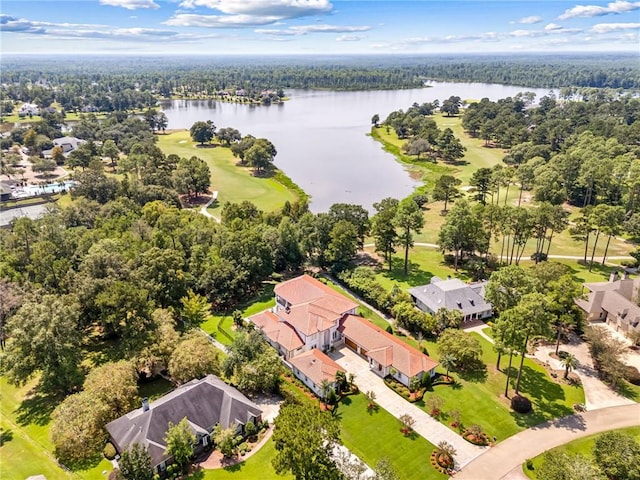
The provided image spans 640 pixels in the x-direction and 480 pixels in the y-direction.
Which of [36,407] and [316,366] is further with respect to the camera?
[316,366]

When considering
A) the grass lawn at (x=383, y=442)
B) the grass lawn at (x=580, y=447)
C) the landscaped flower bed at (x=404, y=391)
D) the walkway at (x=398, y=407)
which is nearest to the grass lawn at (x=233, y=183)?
the walkway at (x=398, y=407)

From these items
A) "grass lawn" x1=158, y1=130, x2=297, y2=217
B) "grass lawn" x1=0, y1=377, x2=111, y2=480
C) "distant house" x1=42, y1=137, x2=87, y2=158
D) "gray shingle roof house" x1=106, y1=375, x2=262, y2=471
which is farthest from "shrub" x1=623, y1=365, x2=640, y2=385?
"distant house" x1=42, y1=137, x2=87, y2=158

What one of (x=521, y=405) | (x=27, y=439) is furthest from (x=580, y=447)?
(x=27, y=439)

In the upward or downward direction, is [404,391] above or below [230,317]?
above

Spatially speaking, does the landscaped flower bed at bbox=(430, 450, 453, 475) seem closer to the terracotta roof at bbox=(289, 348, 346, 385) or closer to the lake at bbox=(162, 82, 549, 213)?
the terracotta roof at bbox=(289, 348, 346, 385)

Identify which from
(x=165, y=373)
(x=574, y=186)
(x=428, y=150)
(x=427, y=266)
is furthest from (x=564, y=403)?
(x=428, y=150)

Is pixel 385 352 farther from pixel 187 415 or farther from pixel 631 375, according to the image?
pixel 631 375

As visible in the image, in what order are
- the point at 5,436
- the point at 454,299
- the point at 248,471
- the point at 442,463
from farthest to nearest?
the point at 454,299 < the point at 5,436 < the point at 442,463 < the point at 248,471
